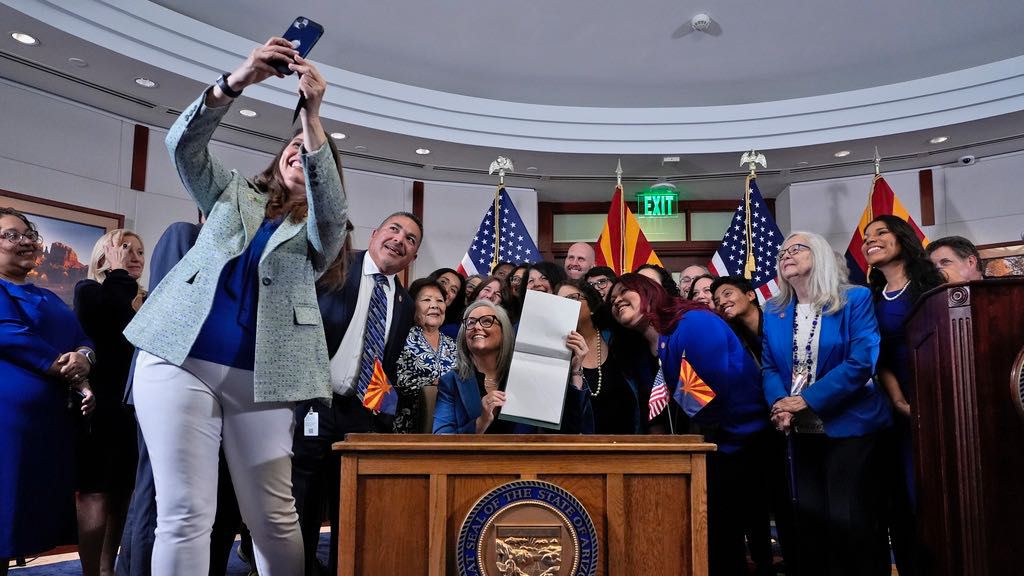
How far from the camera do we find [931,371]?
6.86ft

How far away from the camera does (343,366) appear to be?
2725mm

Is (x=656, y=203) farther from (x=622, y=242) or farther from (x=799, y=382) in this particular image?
(x=799, y=382)

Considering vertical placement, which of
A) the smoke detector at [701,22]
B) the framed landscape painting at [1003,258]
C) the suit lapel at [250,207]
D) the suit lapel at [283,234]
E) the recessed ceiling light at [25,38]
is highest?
the smoke detector at [701,22]

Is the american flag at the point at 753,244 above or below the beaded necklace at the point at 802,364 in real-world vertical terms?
above

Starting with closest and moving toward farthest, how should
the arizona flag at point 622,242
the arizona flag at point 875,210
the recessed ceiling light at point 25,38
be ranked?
the recessed ceiling light at point 25,38 < the arizona flag at point 875,210 < the arizona flag at point 622,242

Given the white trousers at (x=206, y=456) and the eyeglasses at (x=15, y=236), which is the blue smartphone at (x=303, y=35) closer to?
the white trousers at (x=206, y=456)

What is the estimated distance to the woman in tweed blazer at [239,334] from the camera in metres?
1.55

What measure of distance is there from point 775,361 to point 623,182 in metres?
4.79

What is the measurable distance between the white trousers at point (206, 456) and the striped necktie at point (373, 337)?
0.96 meters

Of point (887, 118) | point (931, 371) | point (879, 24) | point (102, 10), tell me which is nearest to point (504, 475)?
point (931, 371)

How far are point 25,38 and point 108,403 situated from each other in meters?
2.96

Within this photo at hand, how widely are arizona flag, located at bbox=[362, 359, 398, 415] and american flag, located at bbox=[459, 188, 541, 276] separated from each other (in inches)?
149

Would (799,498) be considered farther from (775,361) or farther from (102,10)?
(102,10)

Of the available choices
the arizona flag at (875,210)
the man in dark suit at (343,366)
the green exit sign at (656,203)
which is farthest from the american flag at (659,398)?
the green exit sign at (656,203)
